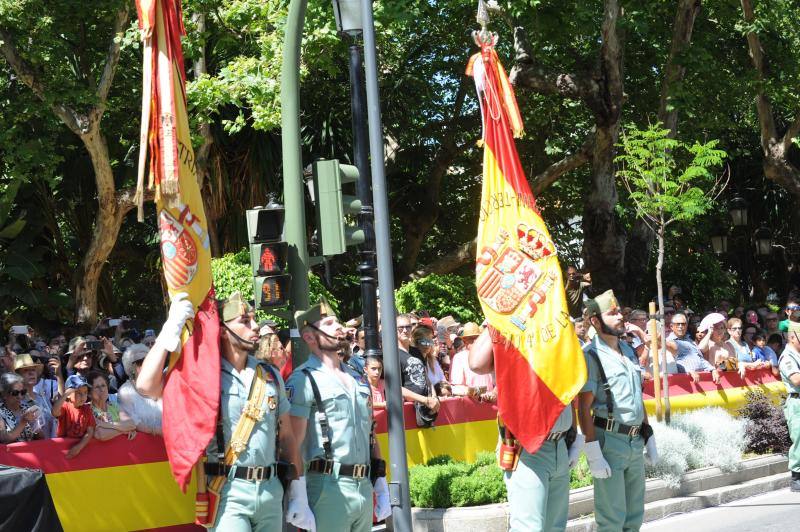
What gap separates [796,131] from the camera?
22.3 meters

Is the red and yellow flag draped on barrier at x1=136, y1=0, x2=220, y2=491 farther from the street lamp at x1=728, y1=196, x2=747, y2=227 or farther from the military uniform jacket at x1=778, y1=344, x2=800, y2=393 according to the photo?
the street lamp at x1=728, y1=196, x2=747, y2=227

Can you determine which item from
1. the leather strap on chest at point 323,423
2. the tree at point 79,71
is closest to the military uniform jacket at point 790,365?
the leather strap on chest at point 323,423

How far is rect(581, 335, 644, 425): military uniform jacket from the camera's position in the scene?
7812 mm

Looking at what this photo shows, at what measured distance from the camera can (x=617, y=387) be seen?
25.8 feet

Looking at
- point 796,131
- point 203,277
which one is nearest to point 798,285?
point 796,131

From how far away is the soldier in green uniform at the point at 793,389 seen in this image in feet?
38.3

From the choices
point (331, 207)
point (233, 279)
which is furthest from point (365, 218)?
point (233, 279)

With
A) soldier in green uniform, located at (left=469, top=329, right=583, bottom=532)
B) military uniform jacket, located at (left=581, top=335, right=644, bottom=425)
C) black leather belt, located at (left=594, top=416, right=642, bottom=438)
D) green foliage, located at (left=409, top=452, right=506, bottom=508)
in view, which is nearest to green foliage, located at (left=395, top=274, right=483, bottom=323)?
green foliage, located at (left=409, top=452, right=506, bottom=508)

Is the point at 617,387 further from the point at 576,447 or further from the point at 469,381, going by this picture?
the point at 469,381

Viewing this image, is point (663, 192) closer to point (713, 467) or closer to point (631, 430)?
point (713, 467)

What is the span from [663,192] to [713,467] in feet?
12.4

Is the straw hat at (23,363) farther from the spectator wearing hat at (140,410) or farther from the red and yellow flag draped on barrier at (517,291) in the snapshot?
the red and yellow flag draped on barrier at (517,291)

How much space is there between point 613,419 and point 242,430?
10.2ft

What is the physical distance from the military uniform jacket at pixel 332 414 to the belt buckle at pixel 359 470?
23 millimetres
